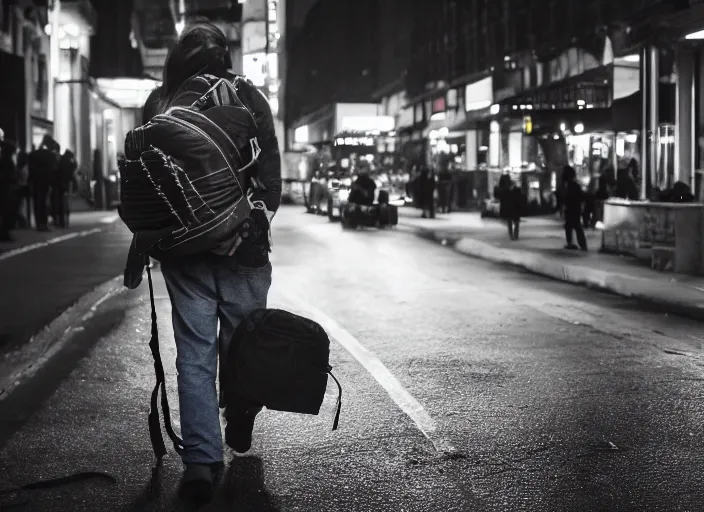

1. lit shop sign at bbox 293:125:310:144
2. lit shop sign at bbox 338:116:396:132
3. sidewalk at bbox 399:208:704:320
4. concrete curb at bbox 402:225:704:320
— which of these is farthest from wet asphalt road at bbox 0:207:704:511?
lit shop sign at bbox 293:125:310:144

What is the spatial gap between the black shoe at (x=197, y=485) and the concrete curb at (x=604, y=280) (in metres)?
8.07

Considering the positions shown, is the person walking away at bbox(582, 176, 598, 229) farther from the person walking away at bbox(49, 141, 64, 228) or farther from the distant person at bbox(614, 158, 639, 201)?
the person walking away at bbox(49, 141, 64, 228)

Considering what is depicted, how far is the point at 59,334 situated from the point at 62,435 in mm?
4254

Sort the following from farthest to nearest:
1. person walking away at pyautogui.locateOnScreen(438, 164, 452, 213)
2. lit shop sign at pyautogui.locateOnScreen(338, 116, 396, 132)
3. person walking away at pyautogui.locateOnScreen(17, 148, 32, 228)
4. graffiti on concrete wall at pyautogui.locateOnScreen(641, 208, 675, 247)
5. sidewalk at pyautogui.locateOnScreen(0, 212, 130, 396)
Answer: lit shop sign at pyautogui.locateOnScreen(338, 116, 396, 132) < person walking away at pyautogui.locateOnScreen(438, 164, 452, 213) < person walking away at pyautogui.locateOnScreen(17, 148, 32, 228) < graffiti on concrete wall at pyautogui.locateOnScreen(641, 208, 675, 247) < sidewalk at pyautogui.locateOnScreen(0, 212, 130, 396)

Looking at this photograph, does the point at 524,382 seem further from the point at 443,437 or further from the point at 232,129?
the point at 232,129

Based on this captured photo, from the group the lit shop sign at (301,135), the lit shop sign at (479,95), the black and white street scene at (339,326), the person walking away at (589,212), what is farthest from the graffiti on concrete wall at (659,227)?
the lit shop sign at (301,135)

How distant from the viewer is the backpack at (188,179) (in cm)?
496

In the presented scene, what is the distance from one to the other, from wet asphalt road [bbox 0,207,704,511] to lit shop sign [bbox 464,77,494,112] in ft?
105

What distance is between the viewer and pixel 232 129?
5094mm

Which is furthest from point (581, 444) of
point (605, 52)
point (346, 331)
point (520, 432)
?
point (605, 52)

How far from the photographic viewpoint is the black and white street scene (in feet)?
16.9

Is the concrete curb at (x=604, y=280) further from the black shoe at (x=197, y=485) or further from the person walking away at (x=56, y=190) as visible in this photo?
the person walking away at (x=56, y=190)

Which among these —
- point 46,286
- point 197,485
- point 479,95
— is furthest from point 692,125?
point 479,95

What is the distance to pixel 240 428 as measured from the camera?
5.63m
